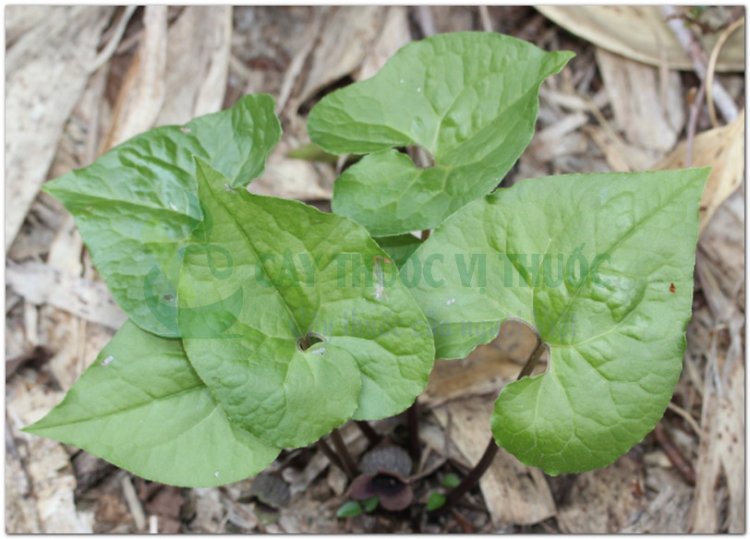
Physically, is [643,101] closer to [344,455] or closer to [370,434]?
[370,434]

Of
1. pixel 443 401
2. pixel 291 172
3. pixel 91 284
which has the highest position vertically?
pixel 291 172

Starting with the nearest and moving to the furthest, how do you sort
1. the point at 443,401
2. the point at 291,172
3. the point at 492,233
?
the point at 492,233 < the point at 443,401 < the point at 291,172

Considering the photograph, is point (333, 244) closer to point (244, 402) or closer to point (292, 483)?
point (244, 402)

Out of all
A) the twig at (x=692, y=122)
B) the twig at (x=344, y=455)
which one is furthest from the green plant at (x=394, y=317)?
the twig at (x=692, y=122)

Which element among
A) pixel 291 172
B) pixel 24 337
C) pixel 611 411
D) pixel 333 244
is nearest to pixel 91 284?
pixel 24 337

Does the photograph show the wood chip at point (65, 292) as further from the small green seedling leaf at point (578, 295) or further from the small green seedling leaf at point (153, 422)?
the small green seedling leaf at point (578, 295)
